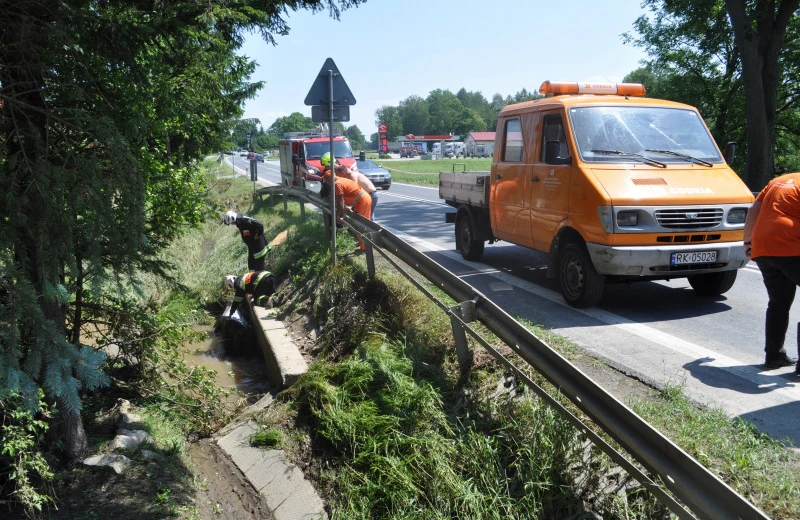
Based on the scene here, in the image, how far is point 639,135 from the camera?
7.67 metres

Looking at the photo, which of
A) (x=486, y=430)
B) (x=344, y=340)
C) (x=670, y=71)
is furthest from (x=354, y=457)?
(x=670, y=71)

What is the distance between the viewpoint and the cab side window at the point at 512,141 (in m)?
8.71

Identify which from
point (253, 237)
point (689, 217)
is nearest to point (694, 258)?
point (689, 217)

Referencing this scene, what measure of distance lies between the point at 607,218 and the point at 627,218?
212 mm

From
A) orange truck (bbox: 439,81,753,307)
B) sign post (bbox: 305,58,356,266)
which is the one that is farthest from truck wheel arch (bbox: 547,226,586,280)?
sign post (bbox: 305,58,356,266)

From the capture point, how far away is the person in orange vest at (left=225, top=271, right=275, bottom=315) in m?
9.68

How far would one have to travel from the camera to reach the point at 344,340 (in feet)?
23.0

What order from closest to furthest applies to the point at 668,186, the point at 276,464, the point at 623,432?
the point at 623,432, the point at 276,464, the point at 668,186

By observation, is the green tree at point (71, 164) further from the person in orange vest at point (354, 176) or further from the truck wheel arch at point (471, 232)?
the person in orange vest at point (354, 176)

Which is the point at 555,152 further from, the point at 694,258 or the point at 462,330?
the point at 462,330

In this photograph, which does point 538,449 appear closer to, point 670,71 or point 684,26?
point 684,26

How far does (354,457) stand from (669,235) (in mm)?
4080

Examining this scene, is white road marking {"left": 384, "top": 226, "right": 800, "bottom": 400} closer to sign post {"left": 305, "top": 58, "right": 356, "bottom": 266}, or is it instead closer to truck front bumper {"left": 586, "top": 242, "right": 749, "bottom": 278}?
truck front bumper {"left": 586, "top": 242, "right": 749, "bottom": 278}

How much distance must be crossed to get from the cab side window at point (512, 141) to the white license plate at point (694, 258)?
2.60 m
